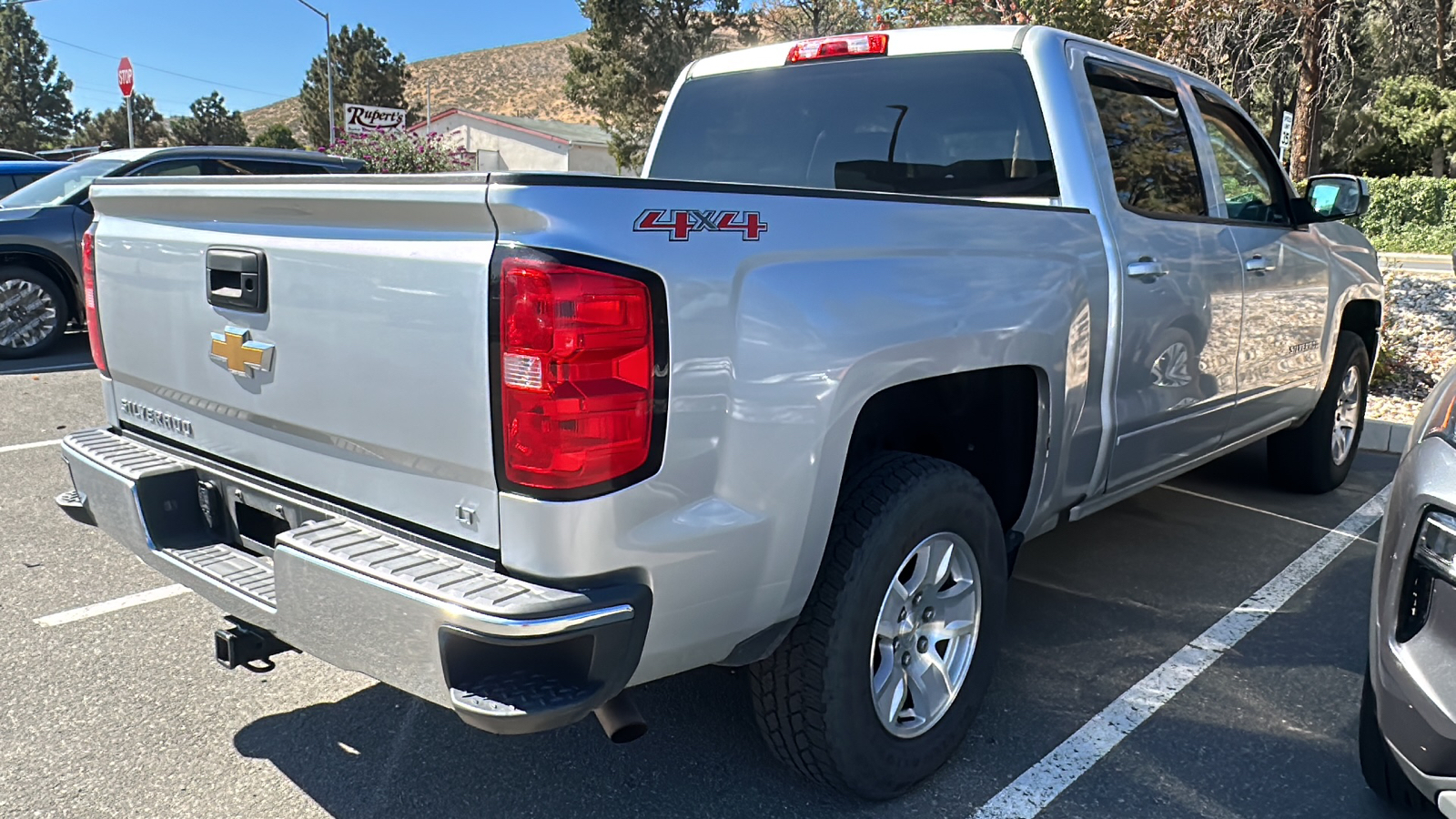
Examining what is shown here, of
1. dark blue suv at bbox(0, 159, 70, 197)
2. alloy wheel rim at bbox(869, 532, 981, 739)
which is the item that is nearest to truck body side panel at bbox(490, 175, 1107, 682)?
alloy wheel rim at bbox(869, 532, 981, 739)

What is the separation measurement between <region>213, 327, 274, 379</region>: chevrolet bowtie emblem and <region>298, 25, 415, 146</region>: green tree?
5768 cm

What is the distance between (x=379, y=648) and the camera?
1998mm

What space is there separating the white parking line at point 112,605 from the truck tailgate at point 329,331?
126cm

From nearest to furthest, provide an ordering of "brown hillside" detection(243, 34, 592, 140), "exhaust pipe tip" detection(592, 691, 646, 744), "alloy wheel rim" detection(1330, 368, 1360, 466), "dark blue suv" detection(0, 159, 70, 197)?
"exhaust pipe tip" detection(592, 691, 646, 744), "alloy wheel rim" detection(1330, 368, 1360, 466), "dark blue suv" detection(0, 159, 70, 197), "brown hillside" detection(243, 34, 592, 140)

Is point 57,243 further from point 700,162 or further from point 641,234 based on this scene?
point 641,234

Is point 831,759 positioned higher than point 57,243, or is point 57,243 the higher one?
point 57,243

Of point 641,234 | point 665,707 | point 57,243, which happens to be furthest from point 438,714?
point 57,243

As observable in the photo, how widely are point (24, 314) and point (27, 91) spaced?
6823 centimetres

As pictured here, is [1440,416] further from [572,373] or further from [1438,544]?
[572,373]

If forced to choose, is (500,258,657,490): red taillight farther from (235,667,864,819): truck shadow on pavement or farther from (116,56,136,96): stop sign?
(116,56,136,96): stop sign

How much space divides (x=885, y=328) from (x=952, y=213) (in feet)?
1.43

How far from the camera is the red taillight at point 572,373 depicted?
1881 mm

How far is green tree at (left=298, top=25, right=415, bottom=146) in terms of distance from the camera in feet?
183

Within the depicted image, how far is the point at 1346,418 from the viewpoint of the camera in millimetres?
5512
